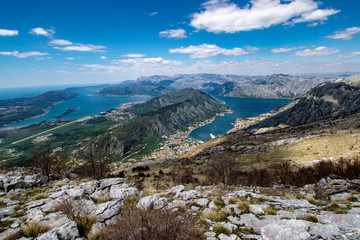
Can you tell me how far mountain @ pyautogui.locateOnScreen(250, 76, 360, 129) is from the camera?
13862 centimetres

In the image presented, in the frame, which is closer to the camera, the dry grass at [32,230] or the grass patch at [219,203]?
the dry grass at [32,230]

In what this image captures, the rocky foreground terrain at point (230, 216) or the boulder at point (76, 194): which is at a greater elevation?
the rocky foreground terrain at point (230, 216)

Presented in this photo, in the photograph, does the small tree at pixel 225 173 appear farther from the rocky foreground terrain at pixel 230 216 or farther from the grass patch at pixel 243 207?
the grass patch at pixel 243 207

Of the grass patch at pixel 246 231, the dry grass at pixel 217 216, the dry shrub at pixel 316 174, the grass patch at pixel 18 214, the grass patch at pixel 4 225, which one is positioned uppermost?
the grass patch at pixel 246 231

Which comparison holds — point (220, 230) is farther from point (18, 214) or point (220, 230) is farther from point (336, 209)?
point (18, 214)

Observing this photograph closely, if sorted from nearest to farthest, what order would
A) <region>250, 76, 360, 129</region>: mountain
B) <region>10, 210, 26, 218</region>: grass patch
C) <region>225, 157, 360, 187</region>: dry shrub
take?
<region>10, 210, 26, 218</region>: grass patch → <region>225, 157, 360, 187</region>: dry shrub → <region>250, 76, 360, 129</region>: mountain

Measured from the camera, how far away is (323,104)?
158 metres

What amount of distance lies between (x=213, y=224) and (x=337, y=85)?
750 ft

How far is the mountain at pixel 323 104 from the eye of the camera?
139 metres

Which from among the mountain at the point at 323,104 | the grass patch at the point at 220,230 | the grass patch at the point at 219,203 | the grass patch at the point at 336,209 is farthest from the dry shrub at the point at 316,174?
the mountain at the point at 323,104

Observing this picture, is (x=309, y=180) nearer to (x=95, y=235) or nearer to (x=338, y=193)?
(x=338, y=193)

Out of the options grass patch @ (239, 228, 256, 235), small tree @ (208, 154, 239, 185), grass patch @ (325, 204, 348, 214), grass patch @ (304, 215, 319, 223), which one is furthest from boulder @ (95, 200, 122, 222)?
small tree @ (208, 154, 239, 185)

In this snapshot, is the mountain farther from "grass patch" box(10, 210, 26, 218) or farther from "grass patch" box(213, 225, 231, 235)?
"grass patch" box(10, 210, 26, 218)

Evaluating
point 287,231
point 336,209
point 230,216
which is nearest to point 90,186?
point 230,216
